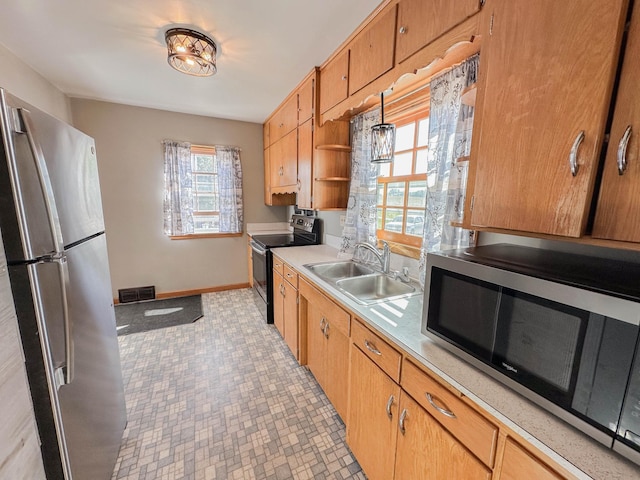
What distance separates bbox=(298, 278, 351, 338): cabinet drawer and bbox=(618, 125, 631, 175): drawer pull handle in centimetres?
113

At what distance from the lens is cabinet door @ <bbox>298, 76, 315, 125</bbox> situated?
2.22 metres

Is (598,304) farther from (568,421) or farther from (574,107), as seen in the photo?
(574,107)

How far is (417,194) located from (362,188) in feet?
1.48

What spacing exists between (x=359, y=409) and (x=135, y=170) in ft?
12.0

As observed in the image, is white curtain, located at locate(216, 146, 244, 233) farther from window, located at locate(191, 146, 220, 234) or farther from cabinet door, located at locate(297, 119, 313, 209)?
cabinet door, located at locate(297, 119, 313, 209)

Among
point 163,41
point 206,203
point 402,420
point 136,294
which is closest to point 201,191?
point 206,203

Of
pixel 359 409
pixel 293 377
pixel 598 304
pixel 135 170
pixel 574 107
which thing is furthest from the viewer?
pixel 135 170

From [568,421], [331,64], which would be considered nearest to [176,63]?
[331,64]

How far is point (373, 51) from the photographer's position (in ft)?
4.94

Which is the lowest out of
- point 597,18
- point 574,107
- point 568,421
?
point 568,421

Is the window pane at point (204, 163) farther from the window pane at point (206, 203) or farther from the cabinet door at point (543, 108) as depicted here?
the cabinet door at point (543, 108)

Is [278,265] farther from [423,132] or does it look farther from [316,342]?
[423,132]

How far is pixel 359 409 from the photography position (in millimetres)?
1348

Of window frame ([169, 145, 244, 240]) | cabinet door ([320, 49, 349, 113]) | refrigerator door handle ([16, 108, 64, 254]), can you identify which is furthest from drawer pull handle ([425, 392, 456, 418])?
window frame ([169, 145, 244, 240])
